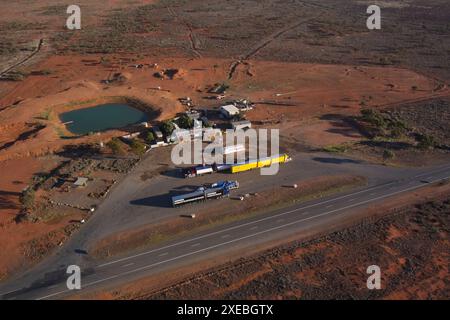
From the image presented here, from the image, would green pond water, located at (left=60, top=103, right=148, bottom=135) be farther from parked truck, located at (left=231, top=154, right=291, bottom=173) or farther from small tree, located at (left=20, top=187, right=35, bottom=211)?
parked truck, located at (left=231, top=154, right=291, bottom=173)

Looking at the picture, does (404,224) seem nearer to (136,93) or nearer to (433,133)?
(433,133)

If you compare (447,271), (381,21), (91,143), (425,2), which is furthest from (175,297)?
(425,2)

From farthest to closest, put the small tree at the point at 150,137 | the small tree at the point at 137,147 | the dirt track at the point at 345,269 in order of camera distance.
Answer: the small tree at the point at 150,137, the small tree at the point at 137,147, the dirt track at the point at 345,269

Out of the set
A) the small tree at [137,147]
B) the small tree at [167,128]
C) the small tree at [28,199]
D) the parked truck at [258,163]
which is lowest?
the small tree at [28,199]

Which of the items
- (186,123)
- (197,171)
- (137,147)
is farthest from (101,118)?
(197,171)

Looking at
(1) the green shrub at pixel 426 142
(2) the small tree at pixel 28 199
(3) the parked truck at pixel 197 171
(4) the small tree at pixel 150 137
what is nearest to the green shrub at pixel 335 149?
(1) the green shrub at pixel 426 142

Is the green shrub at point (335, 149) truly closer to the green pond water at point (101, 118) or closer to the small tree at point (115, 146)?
the small tree at point (115, 146)
